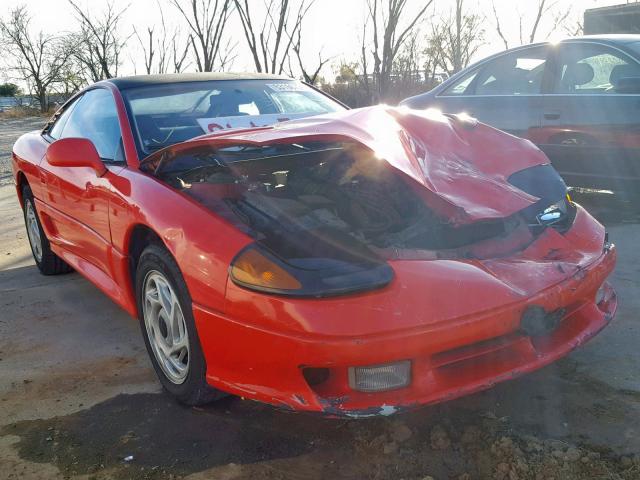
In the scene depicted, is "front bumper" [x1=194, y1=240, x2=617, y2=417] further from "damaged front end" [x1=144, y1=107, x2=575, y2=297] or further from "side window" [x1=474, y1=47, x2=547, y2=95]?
"side window" [x1=474, y1=47, x2=547, y2=95]

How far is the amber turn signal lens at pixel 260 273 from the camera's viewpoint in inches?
78.6

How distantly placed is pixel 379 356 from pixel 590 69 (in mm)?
4121

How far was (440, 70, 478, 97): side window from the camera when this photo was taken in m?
5.79

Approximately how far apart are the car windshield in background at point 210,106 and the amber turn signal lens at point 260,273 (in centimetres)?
121

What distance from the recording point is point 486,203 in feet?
7.45

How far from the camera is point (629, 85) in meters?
4.54

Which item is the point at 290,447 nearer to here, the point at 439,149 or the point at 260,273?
the point at 260,273

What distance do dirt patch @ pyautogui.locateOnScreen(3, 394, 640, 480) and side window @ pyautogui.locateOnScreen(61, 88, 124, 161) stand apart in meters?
1.34

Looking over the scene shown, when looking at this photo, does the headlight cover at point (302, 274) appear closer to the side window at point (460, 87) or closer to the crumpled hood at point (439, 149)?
the crumpled hood at point (439, 149)

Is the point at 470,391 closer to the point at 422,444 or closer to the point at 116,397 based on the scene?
the point at 422,444

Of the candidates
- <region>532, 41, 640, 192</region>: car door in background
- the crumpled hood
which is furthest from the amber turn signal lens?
<region>532, 41, 640, 192</region>: car door in background

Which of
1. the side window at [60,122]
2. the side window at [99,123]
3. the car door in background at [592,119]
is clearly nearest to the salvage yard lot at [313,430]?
the side window at [99,123]

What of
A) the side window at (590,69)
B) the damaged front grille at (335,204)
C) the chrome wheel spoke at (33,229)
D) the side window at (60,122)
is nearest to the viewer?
the damaged front grille at (335,204)

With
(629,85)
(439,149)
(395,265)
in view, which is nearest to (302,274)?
(395,265)
